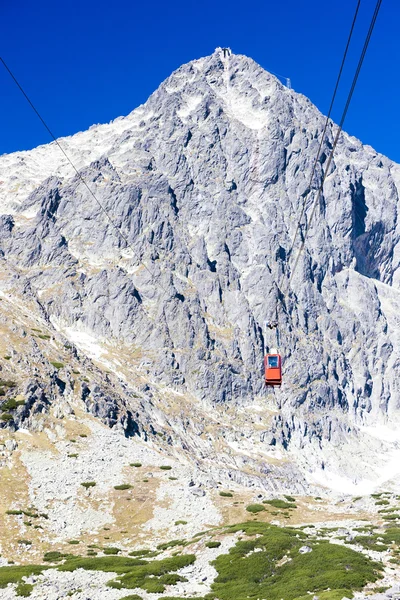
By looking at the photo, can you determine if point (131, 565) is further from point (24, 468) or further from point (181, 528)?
point (24, 468)

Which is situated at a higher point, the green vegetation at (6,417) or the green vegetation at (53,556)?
the green vegetation at (6,417)

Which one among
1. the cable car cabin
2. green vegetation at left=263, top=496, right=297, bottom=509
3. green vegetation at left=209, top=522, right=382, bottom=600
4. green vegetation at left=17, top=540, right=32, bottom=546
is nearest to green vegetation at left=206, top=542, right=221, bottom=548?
green vegetation at left=209, top=522, right=382, bottom=600

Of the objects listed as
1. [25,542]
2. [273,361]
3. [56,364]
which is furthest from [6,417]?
[273,361]

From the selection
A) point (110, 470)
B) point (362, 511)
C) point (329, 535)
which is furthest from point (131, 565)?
point (110, 470)

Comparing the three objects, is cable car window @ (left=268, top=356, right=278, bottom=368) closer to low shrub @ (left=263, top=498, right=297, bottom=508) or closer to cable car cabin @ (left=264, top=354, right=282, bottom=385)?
cable car cabin @ (left=264, top=354, right=282, bottom=385)

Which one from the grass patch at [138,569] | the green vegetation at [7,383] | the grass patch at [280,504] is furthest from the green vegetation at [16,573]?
the green vegetation at [7,383]

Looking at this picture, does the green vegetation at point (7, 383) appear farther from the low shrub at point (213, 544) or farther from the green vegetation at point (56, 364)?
the low shrub at point (213, 544)
